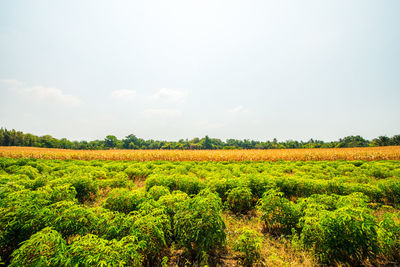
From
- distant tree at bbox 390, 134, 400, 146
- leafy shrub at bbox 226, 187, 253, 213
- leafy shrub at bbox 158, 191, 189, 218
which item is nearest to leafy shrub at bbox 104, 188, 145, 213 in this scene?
leafy shrub at bbox 158, 191, 189, 218

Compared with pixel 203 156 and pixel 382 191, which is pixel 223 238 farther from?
pixel 203 156

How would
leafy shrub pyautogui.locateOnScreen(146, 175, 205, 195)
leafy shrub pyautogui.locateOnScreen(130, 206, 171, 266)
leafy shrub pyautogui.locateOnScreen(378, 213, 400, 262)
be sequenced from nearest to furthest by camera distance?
1. leafy shrub pyautogui.locateOnScreen(130, 206, 171, 266)
2. leafy shrub pyautogui.locateOnScreen(378, 213, 400, 262)
3. leafy shrub pyautogui.locateOnScreen(146, 175, 205, 195)

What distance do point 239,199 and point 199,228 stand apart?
2788mm

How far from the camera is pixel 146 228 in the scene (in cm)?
320

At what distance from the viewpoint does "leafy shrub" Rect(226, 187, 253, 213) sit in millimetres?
5747

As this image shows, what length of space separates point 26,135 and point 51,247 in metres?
92.6

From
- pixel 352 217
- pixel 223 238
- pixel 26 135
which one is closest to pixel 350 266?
pixel 352 217

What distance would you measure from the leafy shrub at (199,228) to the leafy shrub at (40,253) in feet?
6.72

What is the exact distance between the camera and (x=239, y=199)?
18.9ft

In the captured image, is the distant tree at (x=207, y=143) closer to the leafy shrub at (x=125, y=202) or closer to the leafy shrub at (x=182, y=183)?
the leafy shrub at (x=182, y=183)

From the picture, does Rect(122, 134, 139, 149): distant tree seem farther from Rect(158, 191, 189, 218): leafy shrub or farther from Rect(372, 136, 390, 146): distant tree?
Rect(372, 136, 390, 146): distant tree

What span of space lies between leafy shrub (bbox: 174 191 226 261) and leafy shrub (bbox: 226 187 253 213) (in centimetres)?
218

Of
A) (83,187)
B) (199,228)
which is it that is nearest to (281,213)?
(199,228)

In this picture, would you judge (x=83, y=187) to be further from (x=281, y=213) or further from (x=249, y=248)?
(x=281, y=213)
